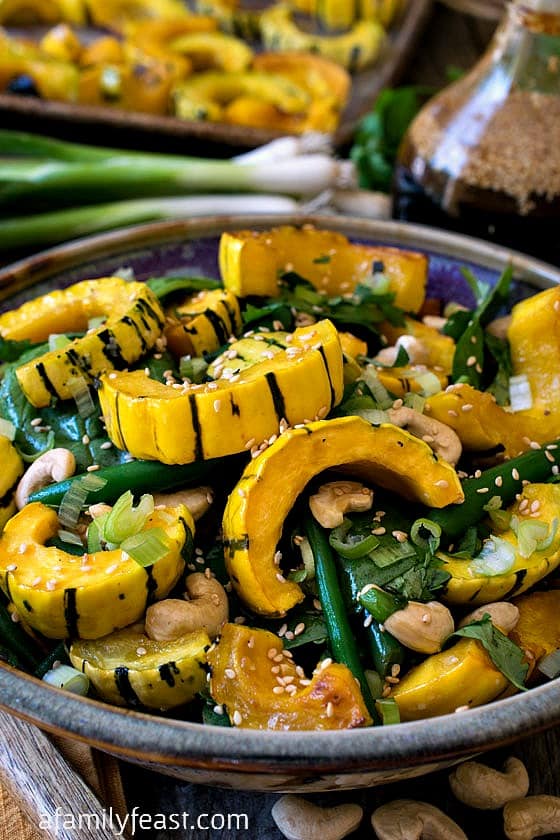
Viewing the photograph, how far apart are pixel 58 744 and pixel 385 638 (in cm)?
65

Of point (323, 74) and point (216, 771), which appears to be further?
point (323, 74)

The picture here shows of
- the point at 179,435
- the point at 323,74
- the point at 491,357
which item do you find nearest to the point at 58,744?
the point at 179,435

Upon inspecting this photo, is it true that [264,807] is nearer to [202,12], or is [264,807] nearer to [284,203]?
[284,203]

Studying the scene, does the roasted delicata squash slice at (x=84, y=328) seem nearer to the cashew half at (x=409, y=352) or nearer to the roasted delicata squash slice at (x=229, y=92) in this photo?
the cashew half at (x=409, y=352)

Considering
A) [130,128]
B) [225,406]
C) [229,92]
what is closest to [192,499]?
[225,406]

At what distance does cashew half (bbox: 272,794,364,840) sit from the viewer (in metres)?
1.51

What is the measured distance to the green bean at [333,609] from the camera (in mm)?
1456

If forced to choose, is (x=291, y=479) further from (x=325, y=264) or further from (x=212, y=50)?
(x=212, y=50)

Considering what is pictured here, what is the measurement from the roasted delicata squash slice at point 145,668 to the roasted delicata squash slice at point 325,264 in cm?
91

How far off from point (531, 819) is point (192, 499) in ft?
2.68

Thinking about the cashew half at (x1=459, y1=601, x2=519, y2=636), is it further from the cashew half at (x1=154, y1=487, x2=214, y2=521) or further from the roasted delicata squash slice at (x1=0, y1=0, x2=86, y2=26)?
the roasted delicata squash slice at (x1=0, y1=0, x2=86, y2=26)

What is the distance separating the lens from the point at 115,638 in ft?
4.88

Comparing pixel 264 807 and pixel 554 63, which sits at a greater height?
pixel 554 63

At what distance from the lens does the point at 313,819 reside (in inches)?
60.1
